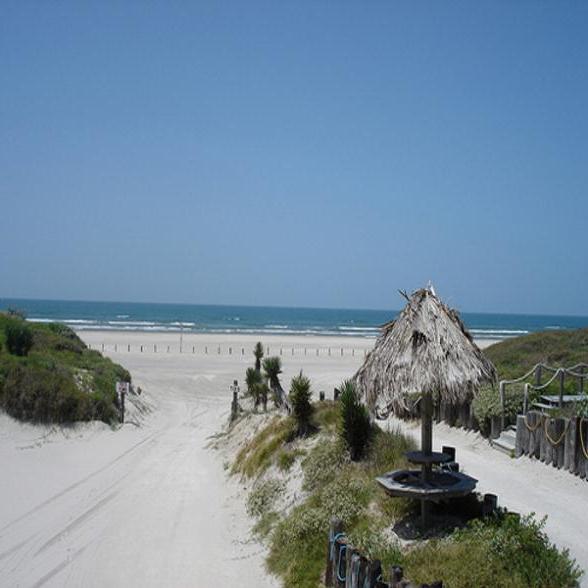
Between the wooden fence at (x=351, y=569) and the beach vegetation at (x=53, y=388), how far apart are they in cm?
1379

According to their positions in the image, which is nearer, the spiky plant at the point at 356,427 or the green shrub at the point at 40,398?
the spiky plant at the point at 356,427

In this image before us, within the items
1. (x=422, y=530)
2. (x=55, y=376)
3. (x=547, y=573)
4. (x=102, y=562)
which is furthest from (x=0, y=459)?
(x=547, y=573)

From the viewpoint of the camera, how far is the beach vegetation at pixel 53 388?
65.0ft

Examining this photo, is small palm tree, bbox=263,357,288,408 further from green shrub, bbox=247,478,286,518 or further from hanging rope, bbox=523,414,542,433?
hanging rope, bbox=523,414,542,433

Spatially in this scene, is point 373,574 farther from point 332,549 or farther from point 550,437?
point 550,437

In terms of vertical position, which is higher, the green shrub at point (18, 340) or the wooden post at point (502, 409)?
the green shrub at point (18, 340)

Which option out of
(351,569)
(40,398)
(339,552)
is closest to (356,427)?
(339,552)

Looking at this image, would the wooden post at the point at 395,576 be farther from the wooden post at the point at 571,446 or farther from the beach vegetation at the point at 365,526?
the wooden post at the point at 571,446

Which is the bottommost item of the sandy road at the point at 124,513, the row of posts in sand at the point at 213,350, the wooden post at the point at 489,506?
the sandy road at the point at 124,513

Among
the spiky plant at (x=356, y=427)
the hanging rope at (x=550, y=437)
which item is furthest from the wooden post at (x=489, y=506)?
the hanging rope at (x=550, y=437)

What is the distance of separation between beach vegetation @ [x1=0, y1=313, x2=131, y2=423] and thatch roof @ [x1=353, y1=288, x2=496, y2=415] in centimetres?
1347

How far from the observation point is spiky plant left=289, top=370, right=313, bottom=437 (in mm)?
14031

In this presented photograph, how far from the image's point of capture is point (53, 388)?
66.6ft

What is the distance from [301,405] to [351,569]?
6684 mm
